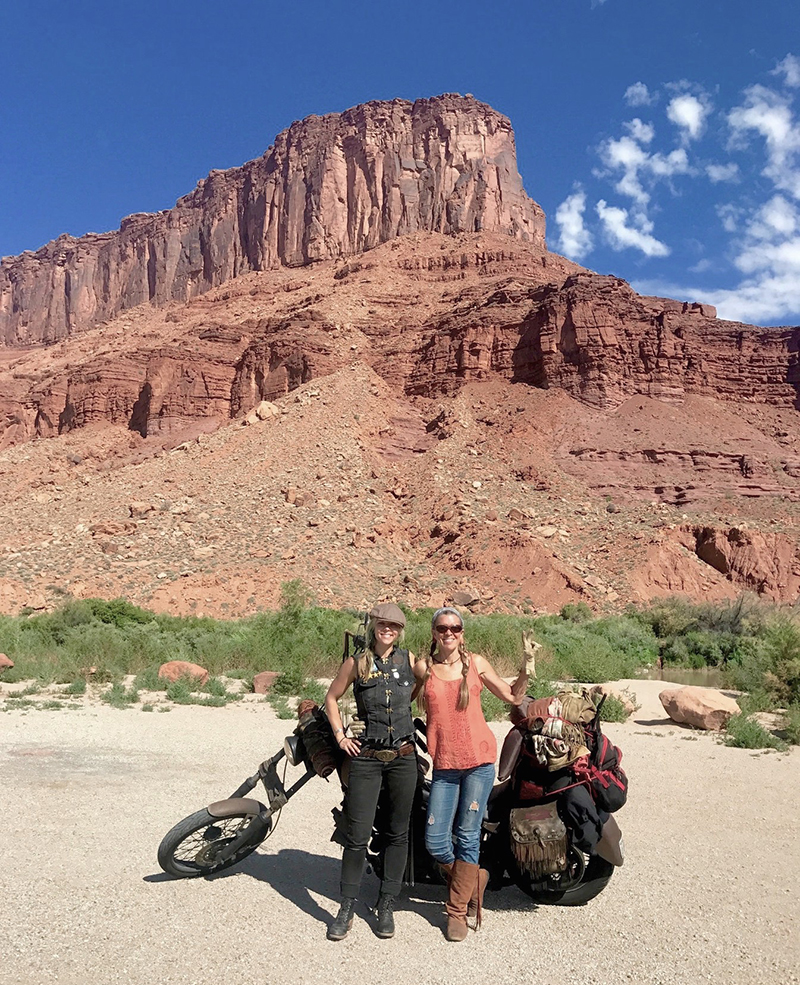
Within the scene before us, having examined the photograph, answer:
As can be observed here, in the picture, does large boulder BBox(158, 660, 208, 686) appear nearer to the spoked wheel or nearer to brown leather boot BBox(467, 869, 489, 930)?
brown leather boot BBox(467, 869, 489, 930)

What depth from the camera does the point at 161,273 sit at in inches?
3730

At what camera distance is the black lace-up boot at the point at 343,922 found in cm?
375

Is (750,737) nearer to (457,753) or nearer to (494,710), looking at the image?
(494,710)

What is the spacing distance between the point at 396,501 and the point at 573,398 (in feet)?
45.9

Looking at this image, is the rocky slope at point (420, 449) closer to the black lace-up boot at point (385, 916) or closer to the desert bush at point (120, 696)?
the black lace-up boot at point (385, 916)

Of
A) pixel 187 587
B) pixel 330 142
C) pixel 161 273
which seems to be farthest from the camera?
pixel 161 273

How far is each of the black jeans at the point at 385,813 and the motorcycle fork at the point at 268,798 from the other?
1.29 feet

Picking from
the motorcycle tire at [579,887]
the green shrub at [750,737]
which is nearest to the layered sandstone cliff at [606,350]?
the green shrub at [750,737]

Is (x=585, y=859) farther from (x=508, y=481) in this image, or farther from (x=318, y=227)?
(x=318, y=227)

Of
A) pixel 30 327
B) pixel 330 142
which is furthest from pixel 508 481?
pixel 30 327

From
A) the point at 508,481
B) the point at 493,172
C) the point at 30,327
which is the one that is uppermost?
the point at 493,172

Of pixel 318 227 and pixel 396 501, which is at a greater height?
pixel 318 227

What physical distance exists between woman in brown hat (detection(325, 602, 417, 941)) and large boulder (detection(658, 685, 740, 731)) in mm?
7307

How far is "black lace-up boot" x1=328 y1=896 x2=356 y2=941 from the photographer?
3.75m
